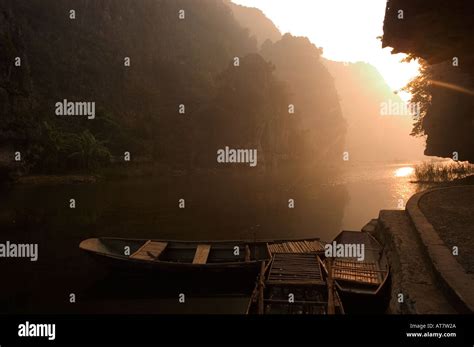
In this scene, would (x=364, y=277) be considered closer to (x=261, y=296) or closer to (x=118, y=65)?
(x=261, y=296)

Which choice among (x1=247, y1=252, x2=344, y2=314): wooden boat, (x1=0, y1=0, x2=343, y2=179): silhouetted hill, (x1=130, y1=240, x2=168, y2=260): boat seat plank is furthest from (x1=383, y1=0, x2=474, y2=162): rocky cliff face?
(x1=0, y1=0, x2=343, y2=179): silhouetted hill

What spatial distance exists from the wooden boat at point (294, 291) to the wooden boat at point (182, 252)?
1953 mm

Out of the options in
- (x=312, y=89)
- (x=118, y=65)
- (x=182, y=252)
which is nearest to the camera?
(x=182, y=252)

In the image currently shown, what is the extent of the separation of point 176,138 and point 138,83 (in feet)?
61.4

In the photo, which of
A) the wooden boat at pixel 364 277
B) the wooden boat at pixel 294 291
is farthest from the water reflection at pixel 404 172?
the wooden boat at pixel 294 291

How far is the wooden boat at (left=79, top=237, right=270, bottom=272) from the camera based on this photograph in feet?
42.6

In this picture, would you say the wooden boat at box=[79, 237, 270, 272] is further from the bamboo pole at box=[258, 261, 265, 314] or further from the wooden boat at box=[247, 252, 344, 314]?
the bamboo pole at box=[258, 261, 265, 314]

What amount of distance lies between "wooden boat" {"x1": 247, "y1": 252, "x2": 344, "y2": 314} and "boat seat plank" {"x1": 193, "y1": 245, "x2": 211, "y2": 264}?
314 centimetres

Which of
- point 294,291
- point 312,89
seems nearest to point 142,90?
point 312,89

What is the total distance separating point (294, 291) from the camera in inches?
388

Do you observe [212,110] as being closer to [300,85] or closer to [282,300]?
[300,85]

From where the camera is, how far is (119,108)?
77.8 meters

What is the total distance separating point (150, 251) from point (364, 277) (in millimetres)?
8844

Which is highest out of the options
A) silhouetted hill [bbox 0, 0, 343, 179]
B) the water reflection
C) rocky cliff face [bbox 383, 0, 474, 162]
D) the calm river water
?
silhouetted hill [bbox 0, 0, 343, 179]
